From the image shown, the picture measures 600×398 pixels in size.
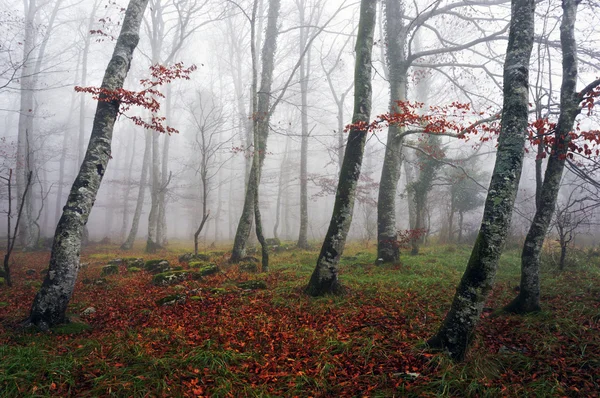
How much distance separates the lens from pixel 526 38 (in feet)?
13.8

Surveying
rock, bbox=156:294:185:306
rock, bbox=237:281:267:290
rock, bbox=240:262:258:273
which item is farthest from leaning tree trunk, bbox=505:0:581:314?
rock, bbox=240:262:258:273

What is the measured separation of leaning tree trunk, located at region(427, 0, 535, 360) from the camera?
368 centimetres

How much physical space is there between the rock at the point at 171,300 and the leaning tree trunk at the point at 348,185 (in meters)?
2.64

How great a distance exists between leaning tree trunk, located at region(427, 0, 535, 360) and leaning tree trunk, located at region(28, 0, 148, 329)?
19.1ft

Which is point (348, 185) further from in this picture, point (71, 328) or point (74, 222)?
point (71, 328)

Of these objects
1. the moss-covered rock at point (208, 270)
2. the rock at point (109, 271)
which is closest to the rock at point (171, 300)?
the moss-covered rock at point (208, 270)

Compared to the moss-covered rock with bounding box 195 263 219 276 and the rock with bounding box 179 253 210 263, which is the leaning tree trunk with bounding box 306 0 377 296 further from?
the rock with bounding box 179 253 210 263

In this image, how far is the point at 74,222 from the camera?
507 centimetres

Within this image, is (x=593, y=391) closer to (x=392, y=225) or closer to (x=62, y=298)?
(x=392, y=225)

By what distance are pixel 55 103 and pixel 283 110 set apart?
2964 centimetres

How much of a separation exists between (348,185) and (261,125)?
7.06 metres

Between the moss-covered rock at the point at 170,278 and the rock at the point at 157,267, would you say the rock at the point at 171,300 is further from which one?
the rock at the point at 157,267

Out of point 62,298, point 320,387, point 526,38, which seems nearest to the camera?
point 320,387

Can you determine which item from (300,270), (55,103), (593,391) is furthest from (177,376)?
(55,103)
